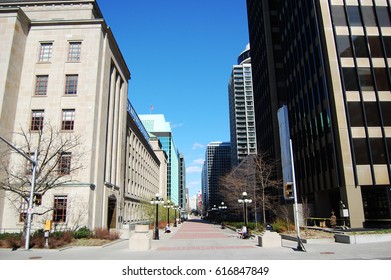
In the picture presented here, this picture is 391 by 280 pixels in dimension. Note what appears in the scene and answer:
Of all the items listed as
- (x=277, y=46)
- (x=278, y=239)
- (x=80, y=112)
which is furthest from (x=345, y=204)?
(x=277, y=46)

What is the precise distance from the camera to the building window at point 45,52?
33.3 meters

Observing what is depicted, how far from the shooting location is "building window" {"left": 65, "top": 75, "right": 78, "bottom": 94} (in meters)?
32.3

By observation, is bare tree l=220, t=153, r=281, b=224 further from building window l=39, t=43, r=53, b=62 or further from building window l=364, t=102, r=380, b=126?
building window l=39, t=43, r=53, b=62

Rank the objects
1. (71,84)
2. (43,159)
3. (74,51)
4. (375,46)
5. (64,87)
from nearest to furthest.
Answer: (43,159)
(64,87)
(71,84)
(74,51)
(375,46)

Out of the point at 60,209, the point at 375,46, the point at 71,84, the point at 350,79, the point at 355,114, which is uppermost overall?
the point at 375,46

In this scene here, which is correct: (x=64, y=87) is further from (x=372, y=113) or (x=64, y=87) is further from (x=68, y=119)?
(x=372, y=113)

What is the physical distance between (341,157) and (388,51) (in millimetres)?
14984

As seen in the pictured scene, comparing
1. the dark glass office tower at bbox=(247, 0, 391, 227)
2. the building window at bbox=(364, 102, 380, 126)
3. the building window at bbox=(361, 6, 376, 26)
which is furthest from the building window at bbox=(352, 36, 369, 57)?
the building window at bbox=(364, 102, 380, 126)

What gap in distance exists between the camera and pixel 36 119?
31.6 m

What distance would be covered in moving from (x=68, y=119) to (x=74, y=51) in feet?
26.0

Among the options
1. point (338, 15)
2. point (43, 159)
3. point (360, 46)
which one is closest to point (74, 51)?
point (43, 159)

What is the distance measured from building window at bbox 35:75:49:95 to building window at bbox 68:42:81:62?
3.37 metres

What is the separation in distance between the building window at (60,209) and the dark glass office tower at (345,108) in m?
29.1

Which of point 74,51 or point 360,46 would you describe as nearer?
point 74,51
